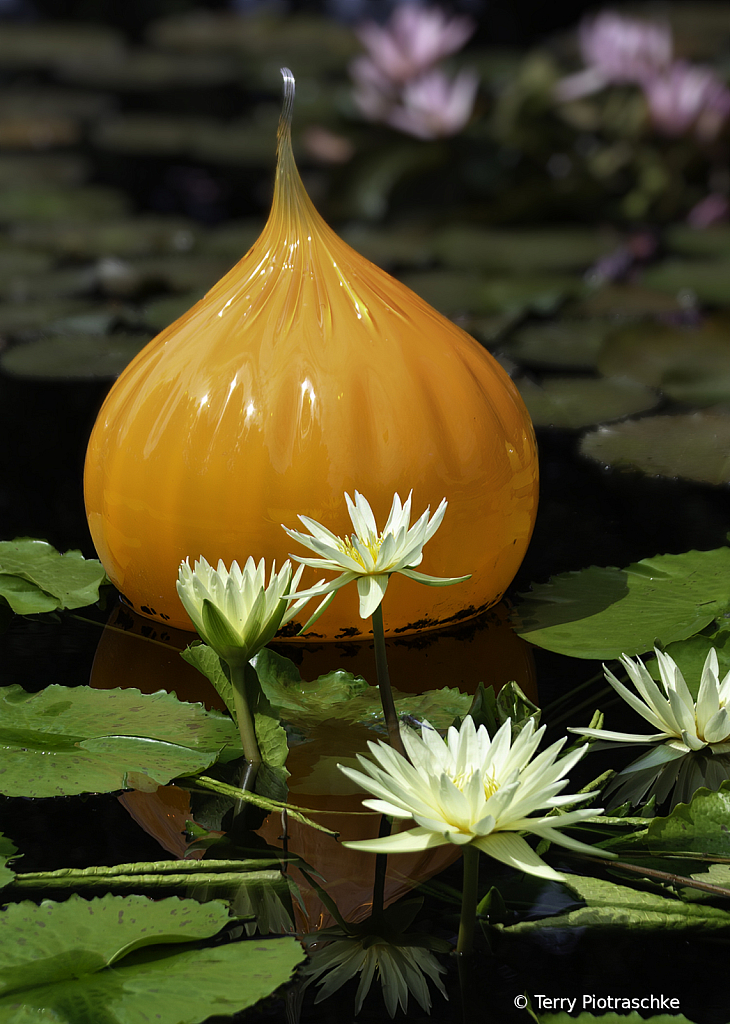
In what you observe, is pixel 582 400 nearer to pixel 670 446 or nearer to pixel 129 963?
pixel 670 446

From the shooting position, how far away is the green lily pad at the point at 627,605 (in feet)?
3.67

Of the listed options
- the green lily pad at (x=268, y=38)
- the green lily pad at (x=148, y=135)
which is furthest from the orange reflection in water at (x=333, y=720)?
the green lily pad at (x=268, y=38)

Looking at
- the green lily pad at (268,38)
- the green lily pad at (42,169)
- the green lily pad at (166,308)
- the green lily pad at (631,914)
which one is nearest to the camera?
the green lily pad at (631,914)

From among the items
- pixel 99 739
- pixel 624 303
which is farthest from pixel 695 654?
pixel 624 303

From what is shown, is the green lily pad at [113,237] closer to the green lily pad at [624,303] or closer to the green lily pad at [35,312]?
the green lily pad at [35,312]

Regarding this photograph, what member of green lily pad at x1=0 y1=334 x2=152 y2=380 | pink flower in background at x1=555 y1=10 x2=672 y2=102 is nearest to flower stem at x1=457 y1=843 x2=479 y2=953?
green lily pad at x1=0 y1=334 x2=152 y2=380

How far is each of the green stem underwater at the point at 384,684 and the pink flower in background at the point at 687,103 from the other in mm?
2655

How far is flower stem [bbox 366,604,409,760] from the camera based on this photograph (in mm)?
823

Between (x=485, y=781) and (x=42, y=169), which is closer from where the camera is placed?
(x=485, y=781)

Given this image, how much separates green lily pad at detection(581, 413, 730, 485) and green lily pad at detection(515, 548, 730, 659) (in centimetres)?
35

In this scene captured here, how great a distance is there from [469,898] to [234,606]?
0.83 feet

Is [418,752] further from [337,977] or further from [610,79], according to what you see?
Answer: [610,79]

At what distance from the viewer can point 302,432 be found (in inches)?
41.7

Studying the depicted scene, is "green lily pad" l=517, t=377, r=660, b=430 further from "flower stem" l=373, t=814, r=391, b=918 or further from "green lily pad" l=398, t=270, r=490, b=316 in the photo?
"flower stem" l=373, t=814, r=391, b=918
